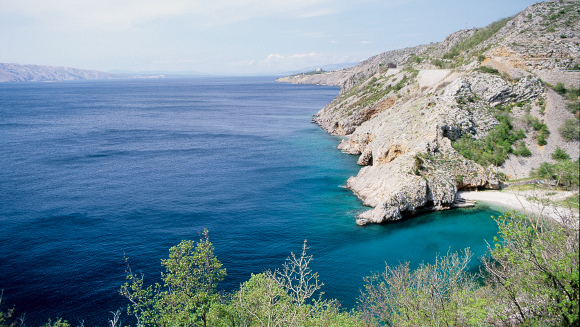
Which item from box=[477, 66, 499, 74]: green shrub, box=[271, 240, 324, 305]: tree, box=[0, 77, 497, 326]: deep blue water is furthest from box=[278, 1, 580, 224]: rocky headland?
box=[271, 240, 324, 305]: tree

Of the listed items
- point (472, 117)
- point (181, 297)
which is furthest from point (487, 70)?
point (181, 297)

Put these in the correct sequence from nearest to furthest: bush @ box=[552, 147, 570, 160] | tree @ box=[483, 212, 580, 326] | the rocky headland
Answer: tree @ box=[483, 212, 580, 326], bush @ box=[552, 147, 570, 160], the rocky headland

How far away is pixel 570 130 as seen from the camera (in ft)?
156

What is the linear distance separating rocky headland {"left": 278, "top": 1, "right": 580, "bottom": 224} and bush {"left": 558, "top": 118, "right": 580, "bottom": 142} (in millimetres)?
637

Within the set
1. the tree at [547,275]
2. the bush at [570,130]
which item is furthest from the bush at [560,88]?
the tree at [547,275]

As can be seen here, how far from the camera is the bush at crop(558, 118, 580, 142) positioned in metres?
46.4

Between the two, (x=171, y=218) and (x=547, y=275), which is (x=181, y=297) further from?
(x=171, y=218)

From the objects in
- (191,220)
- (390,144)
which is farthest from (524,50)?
(191,220)

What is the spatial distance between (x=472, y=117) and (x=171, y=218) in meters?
49.0

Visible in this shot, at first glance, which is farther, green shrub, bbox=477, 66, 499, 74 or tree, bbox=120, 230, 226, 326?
green shrub, bbox=477, 66, 499, 74

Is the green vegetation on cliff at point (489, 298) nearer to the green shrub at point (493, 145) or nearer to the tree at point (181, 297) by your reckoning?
the tree at point (181, 297)

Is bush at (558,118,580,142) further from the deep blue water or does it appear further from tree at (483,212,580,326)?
tree at (483,212,580,326)

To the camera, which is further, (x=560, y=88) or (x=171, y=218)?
(x=560, y=88)

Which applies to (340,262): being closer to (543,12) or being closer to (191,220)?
(191,220)
